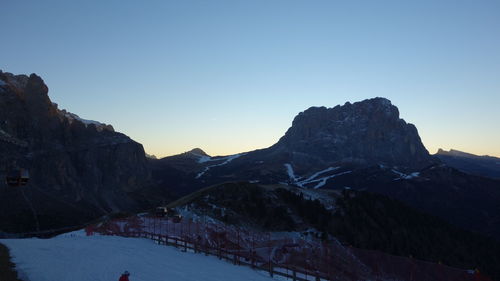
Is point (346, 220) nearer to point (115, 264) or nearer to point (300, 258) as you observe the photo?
Answer: point (300, 258)

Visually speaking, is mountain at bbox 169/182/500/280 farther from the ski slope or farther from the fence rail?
the ski slope

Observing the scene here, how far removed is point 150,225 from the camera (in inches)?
2854

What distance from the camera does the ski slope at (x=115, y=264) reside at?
32281 mm

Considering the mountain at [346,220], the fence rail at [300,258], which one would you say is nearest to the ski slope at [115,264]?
the fence rail at [300,258]

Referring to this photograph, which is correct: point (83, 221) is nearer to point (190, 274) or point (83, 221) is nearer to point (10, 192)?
point (10, 192)

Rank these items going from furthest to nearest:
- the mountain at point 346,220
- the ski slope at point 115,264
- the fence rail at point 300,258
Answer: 1. the mountain at point 346,220
2. the fence rail at point 300,258
3. the ski slope at point 115,264

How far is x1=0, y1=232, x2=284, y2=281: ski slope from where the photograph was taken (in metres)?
32.3

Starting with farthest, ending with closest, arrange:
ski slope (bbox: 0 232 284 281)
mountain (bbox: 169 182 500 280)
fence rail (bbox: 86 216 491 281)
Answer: mountain (bbox: 169 182 500 280)
fence rail (bbox: 86 216 491 281)
ski slope (bbox: 0 232 284 281)

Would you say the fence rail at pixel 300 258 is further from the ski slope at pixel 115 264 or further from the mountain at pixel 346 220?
the mountain at pixel 346 220

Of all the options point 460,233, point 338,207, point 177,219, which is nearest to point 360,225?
point 338,207

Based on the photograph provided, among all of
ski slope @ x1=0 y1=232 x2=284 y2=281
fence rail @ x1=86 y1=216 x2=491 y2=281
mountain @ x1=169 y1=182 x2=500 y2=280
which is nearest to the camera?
ski slope @ x1=0 y1=232 x2=284 y2=281

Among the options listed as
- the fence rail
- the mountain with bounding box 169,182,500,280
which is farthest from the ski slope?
the mountain with bounding box 169,182,500,280

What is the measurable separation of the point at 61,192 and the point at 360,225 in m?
122

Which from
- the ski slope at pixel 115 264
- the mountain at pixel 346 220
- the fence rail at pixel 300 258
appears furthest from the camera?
the mountain at pixel 346 220
